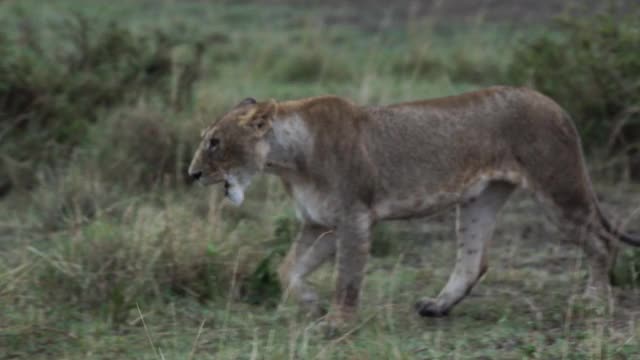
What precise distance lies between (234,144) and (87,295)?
109cm

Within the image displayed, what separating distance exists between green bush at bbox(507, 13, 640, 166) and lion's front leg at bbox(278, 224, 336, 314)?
355cm

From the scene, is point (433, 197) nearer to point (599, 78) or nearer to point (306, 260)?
point (306, 260)

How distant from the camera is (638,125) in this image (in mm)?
10844

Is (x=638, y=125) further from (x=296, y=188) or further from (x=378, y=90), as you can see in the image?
(x=296, y=188)

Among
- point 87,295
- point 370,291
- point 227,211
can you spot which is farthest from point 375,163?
point 227,211

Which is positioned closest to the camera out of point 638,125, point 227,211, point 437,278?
point 437,278

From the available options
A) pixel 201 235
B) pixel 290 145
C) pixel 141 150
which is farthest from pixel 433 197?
pixel 141 150

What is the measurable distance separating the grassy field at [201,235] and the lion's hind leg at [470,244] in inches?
4.6

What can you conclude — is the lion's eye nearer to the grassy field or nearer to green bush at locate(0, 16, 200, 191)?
the grassy field

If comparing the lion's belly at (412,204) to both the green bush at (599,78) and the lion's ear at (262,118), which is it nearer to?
the lion's ear at (262,118)

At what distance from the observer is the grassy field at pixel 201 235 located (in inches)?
277

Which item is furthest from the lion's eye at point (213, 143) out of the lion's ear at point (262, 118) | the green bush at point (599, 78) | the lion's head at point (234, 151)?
the green bush at point (599, 78)

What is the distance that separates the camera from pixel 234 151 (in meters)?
7.18

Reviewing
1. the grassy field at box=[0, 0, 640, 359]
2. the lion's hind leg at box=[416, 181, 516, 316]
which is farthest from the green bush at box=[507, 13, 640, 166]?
the lion's hind leg at box=[416, 181, 516, 316]
